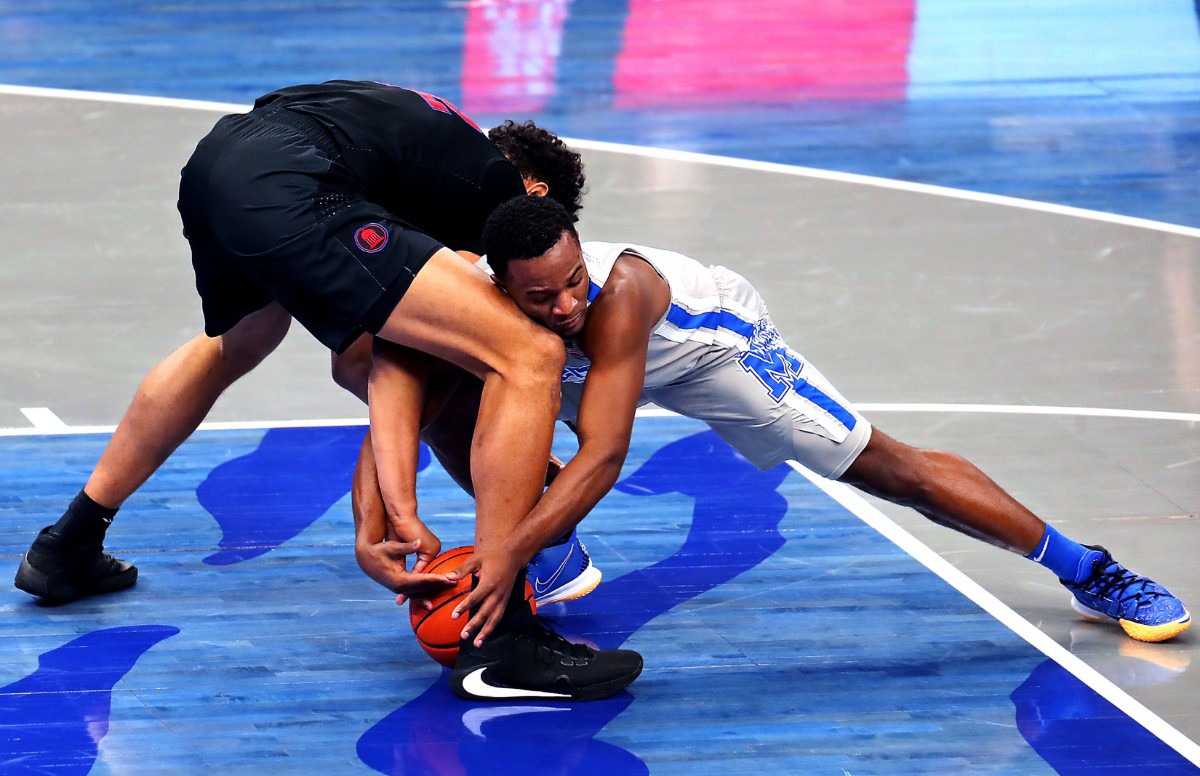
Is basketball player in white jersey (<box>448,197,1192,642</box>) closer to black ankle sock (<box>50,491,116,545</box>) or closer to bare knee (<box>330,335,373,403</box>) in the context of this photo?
bare knee (<box>330,335,373,403</box>)

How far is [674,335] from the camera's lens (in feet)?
13.9

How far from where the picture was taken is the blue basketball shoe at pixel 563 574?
4.58 m

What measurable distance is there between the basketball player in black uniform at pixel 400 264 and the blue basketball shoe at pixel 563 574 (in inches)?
17.5

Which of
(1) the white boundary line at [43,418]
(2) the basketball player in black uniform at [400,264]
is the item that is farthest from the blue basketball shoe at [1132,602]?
(1) the white boundary line at [43,418]

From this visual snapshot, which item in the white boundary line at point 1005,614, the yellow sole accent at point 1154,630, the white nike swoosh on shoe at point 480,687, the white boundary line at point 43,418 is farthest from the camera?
the white boundary line at point 43,418

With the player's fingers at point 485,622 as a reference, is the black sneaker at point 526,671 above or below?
below

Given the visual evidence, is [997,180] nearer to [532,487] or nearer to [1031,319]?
[1031,319]

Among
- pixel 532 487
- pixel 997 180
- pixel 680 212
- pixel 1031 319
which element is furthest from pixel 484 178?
pixel 997 180

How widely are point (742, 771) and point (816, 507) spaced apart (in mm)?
Result: 1694

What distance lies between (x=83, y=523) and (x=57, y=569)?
137 mm

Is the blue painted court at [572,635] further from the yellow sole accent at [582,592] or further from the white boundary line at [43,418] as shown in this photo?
the white boundary line at [43,418]

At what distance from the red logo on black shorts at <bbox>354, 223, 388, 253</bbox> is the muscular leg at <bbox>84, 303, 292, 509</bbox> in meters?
0.72

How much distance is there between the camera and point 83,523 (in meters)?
4.58

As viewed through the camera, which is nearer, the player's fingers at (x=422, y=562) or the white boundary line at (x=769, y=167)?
the player's fingers at (x=422, y=562)
